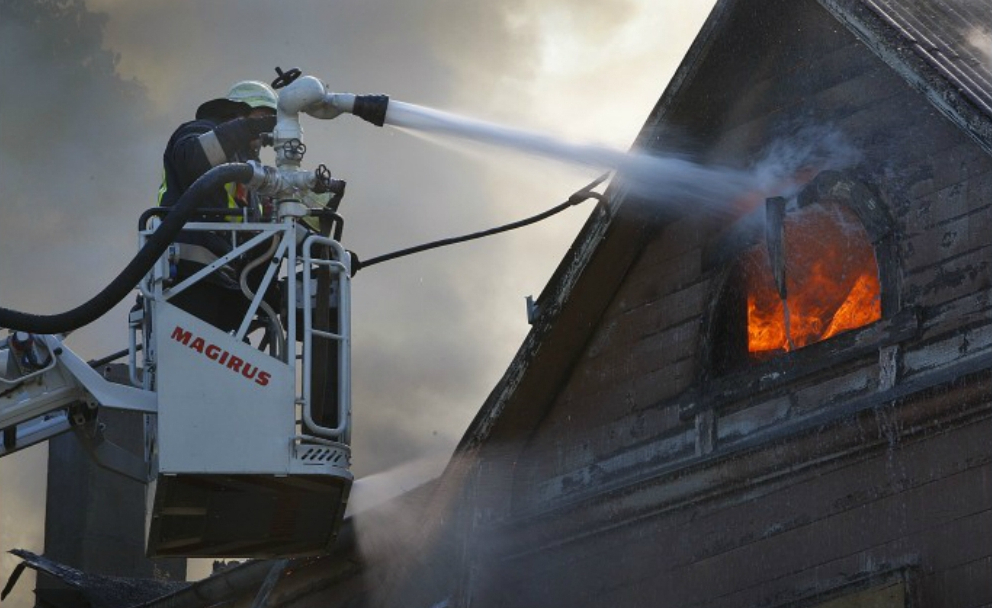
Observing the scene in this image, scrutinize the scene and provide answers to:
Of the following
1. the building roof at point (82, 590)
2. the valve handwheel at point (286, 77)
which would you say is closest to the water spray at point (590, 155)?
the valve handwheel at point (286, 77)

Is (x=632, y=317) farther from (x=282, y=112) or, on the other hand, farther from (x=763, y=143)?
(x=282, y=112)

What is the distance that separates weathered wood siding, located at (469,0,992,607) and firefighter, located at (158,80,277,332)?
7.35ft

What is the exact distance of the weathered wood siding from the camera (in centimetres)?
1003

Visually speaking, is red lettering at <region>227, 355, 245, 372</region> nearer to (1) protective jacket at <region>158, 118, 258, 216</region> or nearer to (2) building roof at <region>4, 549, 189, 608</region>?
(1) protective jacket at <region>158, 118, 258, 216</region>

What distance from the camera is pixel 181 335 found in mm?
10320

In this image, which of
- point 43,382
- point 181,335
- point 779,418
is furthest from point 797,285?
point 43,382

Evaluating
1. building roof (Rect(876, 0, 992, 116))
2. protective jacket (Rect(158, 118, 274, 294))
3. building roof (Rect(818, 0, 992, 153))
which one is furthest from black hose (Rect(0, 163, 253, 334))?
building roof (Rect(876, 0, 992, 116))

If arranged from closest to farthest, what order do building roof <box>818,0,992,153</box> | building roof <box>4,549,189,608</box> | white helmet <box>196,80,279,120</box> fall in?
building roof <box>818,0,992,153</box> < white helmet <box>196,80,279,120</box> < building roof <box>4,549,189,608</box>

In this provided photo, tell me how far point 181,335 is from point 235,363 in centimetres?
29

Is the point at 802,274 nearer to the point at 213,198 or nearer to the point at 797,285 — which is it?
the point at 797,285

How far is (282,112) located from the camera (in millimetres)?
11031

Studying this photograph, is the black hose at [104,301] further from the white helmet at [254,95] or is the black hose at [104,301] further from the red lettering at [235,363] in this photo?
the white helmet at [254,95]

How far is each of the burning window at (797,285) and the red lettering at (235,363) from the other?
8.95 feet

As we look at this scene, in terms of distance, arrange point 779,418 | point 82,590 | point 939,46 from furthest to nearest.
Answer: point 82,590
point 779,418
point 939,46
